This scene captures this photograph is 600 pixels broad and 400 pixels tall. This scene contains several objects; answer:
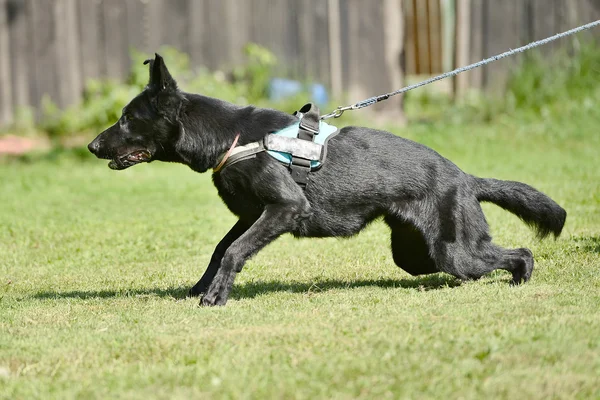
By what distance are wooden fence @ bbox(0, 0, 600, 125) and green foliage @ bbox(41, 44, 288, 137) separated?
0.62 ft

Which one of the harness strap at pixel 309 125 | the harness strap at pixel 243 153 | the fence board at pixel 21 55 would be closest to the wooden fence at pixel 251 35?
the fence board at pixel 21 55

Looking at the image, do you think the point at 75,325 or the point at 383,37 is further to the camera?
the point at 383,37

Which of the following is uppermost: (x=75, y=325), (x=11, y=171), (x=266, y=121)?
(x=266, y=121)

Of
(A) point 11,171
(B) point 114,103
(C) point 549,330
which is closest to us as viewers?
(C) point 549,330

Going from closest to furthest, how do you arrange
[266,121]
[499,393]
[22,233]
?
[499,393]
[266,121]
[22,233]

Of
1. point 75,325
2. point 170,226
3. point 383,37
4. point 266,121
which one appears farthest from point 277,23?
point 75,325

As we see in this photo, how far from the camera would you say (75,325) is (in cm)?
476

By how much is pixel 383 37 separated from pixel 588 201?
592cm

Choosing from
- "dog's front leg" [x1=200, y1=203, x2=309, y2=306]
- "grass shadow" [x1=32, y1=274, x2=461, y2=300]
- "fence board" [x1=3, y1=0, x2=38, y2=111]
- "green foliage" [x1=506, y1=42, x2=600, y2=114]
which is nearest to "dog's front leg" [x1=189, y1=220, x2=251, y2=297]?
"grass shadow" [x1=32, y1=274, x2=461, y2=300]

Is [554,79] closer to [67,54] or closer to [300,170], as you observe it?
[67,54]

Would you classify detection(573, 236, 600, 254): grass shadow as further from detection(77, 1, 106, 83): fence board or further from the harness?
detection(77, 1, 106, 83): fence board

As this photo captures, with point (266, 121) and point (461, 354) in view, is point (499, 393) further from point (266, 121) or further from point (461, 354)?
point (266, 121)

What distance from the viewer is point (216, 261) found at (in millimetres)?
5730

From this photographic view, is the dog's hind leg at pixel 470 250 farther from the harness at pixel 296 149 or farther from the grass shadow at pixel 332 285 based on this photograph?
the harness at pixel 296 149
